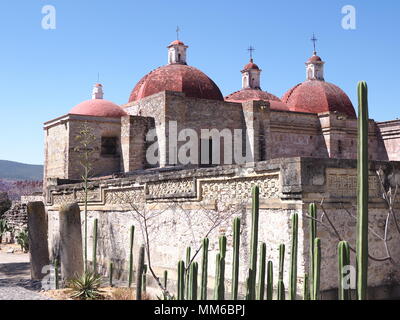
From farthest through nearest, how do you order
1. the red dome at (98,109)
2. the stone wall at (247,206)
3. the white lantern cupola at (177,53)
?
the white lantern cupola at (177,53) < the red dome at (98,109) < the stone wall at (247,206)

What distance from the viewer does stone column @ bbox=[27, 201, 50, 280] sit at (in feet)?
37.3

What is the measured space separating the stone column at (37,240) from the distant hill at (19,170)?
127733 mm

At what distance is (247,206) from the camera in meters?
8.10

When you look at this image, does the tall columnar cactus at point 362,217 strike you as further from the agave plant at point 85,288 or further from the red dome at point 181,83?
the red dome at point 181,83

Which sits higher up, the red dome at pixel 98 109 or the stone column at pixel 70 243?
the red dome at pixel 98 109

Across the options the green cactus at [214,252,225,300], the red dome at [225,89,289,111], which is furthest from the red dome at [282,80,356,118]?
the green cactus at [214,252,225,300]

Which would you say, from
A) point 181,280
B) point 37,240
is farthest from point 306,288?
point 37,240

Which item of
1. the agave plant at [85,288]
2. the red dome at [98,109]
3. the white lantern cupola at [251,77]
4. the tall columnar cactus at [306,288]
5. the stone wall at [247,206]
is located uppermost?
the white lantern cupola at [251,77]

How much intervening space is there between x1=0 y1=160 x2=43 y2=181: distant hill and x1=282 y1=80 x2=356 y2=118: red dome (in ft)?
381

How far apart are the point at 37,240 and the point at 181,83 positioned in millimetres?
12867

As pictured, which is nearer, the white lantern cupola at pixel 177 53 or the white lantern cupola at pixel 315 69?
the white lantern cupola at pixel 177 53

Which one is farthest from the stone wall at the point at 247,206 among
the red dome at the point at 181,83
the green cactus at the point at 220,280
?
the red dome at the point at 181,83

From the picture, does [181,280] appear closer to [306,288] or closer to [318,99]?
[306,288]

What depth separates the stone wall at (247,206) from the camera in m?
7.29
